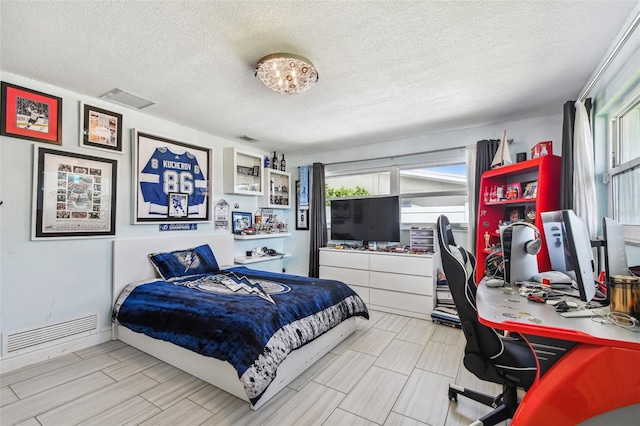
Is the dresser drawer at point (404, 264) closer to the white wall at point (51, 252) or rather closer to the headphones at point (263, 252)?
the headphones at point (263, 252)

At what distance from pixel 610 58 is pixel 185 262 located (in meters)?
4.17

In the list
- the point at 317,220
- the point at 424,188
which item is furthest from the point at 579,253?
the point at 317,220

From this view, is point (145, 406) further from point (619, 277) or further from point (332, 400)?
point (619, 277)

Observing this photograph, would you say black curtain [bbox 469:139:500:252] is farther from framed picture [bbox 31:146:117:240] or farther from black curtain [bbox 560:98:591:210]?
framed picture [bbox 31:146:117:240]

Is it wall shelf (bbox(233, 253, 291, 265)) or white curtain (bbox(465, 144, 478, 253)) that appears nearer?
white curtain (bbox(465, 144, 478, 253))

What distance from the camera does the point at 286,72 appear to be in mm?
2047

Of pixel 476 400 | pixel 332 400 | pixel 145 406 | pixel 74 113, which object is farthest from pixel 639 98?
pixel 74 113

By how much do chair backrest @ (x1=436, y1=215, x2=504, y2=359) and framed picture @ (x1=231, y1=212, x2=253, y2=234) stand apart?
10.7 ft

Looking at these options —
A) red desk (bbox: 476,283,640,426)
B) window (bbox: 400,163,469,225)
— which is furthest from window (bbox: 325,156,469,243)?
red desk (bbox: 476,283,640,426)

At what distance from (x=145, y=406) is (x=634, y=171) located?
3786 mm

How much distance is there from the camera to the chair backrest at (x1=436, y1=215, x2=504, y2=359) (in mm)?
1385

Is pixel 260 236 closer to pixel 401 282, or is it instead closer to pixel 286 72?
pixel 401 282

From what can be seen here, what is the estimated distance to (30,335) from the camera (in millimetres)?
2322

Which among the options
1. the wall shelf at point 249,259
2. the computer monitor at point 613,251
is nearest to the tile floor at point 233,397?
the computer monitor at point 613,251
